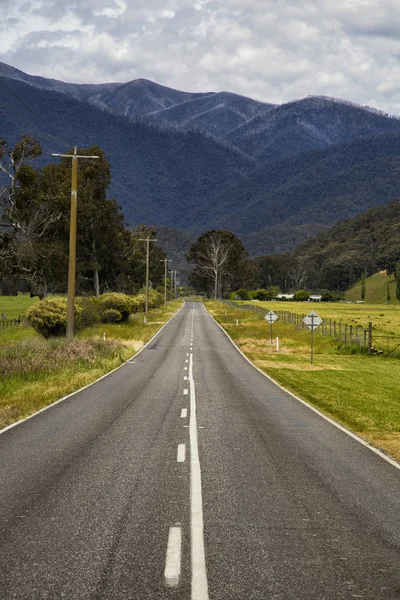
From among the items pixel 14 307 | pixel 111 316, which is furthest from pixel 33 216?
pixel 14 307

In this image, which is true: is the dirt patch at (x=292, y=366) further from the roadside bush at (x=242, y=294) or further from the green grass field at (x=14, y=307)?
the roadside bush at (x=242, y=294)

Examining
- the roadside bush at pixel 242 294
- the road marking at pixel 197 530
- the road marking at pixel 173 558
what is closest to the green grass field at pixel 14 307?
the road marking at pixel 197 530

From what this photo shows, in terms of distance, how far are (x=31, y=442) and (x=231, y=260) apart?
127m

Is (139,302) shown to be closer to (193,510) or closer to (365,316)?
(365,316)

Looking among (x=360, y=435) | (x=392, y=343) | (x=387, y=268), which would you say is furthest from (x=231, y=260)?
(x=360, y=435)

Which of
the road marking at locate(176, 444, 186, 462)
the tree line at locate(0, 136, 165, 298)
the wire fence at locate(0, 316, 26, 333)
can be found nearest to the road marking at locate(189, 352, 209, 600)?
the road marking at locate(176, 444, 186, 462)

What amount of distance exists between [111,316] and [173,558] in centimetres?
4639

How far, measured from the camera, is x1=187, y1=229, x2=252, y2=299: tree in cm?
13288

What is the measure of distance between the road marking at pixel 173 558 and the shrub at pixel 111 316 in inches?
1777

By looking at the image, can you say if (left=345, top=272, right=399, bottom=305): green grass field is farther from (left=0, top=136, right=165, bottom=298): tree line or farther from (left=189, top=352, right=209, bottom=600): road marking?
(left=189, top=352, right=209, bottom=600): road marking

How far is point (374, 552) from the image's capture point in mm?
5887

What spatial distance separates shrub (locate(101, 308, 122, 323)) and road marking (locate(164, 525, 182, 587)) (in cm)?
4513

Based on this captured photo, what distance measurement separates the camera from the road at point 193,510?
5184 millimetres

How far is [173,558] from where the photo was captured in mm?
5633
